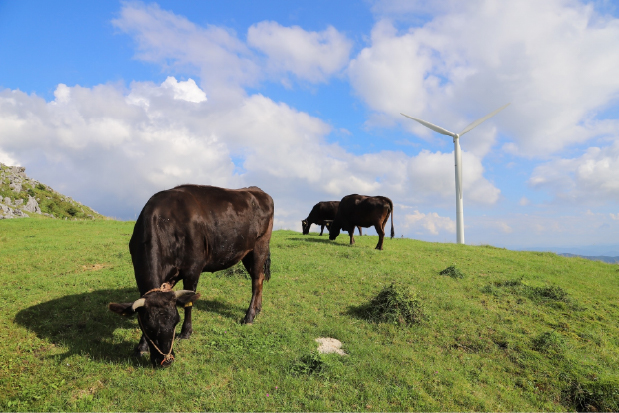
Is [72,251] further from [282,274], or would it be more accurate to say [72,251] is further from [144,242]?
[144,242]

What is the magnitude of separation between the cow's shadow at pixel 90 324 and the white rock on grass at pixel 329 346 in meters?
2.28

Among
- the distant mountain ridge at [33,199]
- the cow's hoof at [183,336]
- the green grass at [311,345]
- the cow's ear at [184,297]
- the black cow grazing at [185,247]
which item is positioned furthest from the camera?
the distant mountain ridge at [33,199]

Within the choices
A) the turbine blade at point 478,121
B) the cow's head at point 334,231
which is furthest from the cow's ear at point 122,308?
the turbine blade at point 478,121

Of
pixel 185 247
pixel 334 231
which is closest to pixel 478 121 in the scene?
pixel 334 231

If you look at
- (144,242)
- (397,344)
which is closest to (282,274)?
(397,344)

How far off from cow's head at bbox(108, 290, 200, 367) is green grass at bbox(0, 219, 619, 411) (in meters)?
0.37

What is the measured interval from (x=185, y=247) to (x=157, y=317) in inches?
66.0

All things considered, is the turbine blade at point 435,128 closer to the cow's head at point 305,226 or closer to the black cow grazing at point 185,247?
the cow's head at point 305,226

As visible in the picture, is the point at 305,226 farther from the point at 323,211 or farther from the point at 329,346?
the point at 329,346

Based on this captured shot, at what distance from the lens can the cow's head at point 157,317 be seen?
5.80 meters

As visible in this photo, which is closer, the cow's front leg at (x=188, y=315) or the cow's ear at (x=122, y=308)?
the cow's ear at (x=122, y=308)

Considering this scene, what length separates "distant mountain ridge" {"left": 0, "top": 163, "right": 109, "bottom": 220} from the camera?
103ft

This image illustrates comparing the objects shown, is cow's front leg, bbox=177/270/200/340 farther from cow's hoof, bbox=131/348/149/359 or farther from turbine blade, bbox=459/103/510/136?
turbine blade, bbox=459/103/510/136

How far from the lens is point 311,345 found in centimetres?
730
